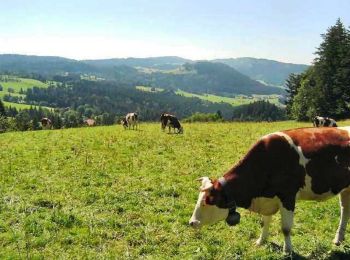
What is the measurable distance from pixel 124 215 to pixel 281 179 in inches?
212

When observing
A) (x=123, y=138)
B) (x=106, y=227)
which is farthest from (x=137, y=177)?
(x=123, y=138)

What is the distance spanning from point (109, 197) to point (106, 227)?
9.38 ft

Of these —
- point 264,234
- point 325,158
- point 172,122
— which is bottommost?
point 172,122

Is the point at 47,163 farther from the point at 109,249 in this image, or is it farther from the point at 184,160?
the point at 109,249

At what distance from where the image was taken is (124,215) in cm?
1238

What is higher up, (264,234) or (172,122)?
(264,234)

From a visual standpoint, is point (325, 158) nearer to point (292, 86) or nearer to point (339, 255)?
point (339, 255)

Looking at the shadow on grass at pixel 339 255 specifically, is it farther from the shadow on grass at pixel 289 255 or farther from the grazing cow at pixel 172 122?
the grazing cow at pixel 172 122

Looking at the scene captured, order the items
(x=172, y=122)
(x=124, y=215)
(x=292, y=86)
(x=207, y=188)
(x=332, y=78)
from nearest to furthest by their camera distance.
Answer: (x=207, y=188), (x=124, y=215), (x=172, y=122), (x=332, y=78), (x=292, y=86)

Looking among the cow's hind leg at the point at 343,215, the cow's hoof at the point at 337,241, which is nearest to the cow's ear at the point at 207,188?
the cow's hind leg at the point at 343,215

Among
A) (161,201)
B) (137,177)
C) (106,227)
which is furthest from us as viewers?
(137,177)

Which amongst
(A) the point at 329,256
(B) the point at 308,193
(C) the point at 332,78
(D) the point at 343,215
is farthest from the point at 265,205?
(C) the point at 332,78

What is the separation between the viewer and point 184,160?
2152 cm

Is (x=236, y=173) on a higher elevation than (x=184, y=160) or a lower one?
higher
